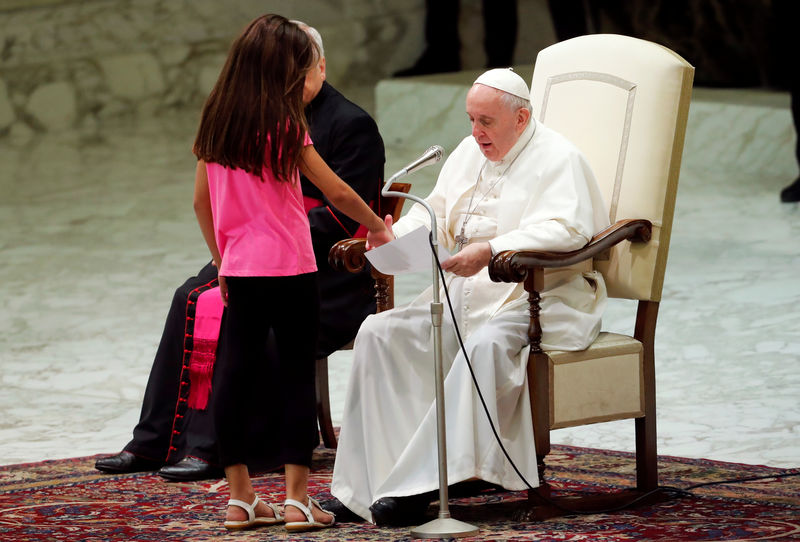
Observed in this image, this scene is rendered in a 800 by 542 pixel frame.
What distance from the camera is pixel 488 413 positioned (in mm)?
3896

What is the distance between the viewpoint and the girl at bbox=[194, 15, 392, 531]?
12.5 feet

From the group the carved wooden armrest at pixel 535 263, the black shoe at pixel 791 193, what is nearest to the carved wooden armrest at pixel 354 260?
the carved wooden armrest at pixel 535 263

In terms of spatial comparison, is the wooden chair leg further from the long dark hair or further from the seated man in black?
the long dark hair

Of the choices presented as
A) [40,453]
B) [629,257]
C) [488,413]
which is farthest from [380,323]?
[40,453]

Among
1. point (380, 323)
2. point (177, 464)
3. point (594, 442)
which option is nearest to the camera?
point (380, 323)

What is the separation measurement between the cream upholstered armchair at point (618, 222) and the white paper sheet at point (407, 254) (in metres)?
0.20

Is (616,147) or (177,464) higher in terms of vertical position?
(616,147)

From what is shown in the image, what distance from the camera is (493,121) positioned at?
4.28 metres

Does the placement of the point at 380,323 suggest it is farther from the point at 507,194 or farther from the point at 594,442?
the point at 594,442

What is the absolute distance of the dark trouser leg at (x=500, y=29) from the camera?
13242mm

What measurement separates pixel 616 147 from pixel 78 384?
287cm

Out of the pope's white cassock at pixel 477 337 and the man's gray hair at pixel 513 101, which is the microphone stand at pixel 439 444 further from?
the man's gray hair at pixel 513 101

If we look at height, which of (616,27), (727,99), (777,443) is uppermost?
(616,27)

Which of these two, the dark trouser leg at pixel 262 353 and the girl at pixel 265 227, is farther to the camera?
the dark trouser leg at pixel 262 353
